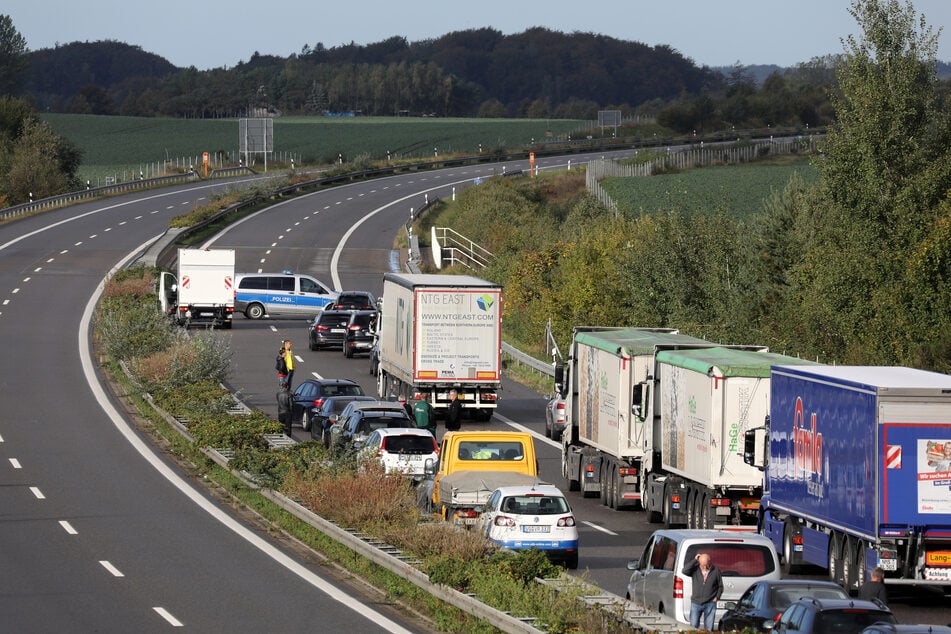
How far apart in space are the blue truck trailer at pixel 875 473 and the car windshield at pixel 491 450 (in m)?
5.92

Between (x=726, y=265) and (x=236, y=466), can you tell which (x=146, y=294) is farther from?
(x=236, y=466)

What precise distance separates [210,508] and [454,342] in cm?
1159

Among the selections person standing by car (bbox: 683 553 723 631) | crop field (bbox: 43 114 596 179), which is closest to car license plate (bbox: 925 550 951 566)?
person standing by car (bbox: 683 553 723 631)

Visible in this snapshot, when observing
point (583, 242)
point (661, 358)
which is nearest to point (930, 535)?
point (661, 358)

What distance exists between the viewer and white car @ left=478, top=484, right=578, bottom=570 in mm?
21531

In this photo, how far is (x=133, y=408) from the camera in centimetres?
4031

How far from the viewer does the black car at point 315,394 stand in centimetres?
3731

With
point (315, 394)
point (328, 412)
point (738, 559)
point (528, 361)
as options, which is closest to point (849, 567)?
point (738, 559)

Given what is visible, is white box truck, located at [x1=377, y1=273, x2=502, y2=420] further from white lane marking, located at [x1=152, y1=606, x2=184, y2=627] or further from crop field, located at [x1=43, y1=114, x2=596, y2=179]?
crop field, located at [x1=43, y1=114, x2=596, y2=179]

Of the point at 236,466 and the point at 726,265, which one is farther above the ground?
the point at 726,265

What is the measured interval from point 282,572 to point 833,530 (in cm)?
776

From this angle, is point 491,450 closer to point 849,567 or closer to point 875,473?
point 849,567

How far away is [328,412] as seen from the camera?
35.1 metres

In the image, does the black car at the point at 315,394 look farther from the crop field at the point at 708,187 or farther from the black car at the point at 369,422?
the crop field at the point at 708,187
